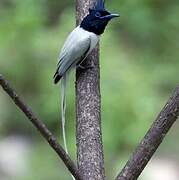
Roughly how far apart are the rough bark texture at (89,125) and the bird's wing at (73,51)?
0.12m

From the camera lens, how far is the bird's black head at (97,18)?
1.89 m

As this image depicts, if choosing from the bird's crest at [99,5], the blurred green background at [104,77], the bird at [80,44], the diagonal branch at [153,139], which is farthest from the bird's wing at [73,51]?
the blurred green background at [104,77]

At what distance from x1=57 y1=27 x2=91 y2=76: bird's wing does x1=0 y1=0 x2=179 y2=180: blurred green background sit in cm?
119

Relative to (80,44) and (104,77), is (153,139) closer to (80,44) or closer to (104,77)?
(80,44)

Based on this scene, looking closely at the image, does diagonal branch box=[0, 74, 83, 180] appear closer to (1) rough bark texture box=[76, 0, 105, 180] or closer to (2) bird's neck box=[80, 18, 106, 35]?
(1) rough bark texture box=[76, 0, 105, 180]

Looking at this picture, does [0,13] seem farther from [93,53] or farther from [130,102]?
[93,53]

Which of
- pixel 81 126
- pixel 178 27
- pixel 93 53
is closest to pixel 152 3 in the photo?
pixel 178 27

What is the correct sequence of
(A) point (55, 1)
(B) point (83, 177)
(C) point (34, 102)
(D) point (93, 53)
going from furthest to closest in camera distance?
(A) point (55, 1), (C) point (34, 102), (D) point (93, 53), (B) point (83, 177)

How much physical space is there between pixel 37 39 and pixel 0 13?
39 centimetres

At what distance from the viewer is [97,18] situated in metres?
1.94

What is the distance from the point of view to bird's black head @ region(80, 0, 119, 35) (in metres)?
1.89

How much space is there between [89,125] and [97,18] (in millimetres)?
575

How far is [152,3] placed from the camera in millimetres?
4027

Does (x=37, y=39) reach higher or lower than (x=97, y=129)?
lower
